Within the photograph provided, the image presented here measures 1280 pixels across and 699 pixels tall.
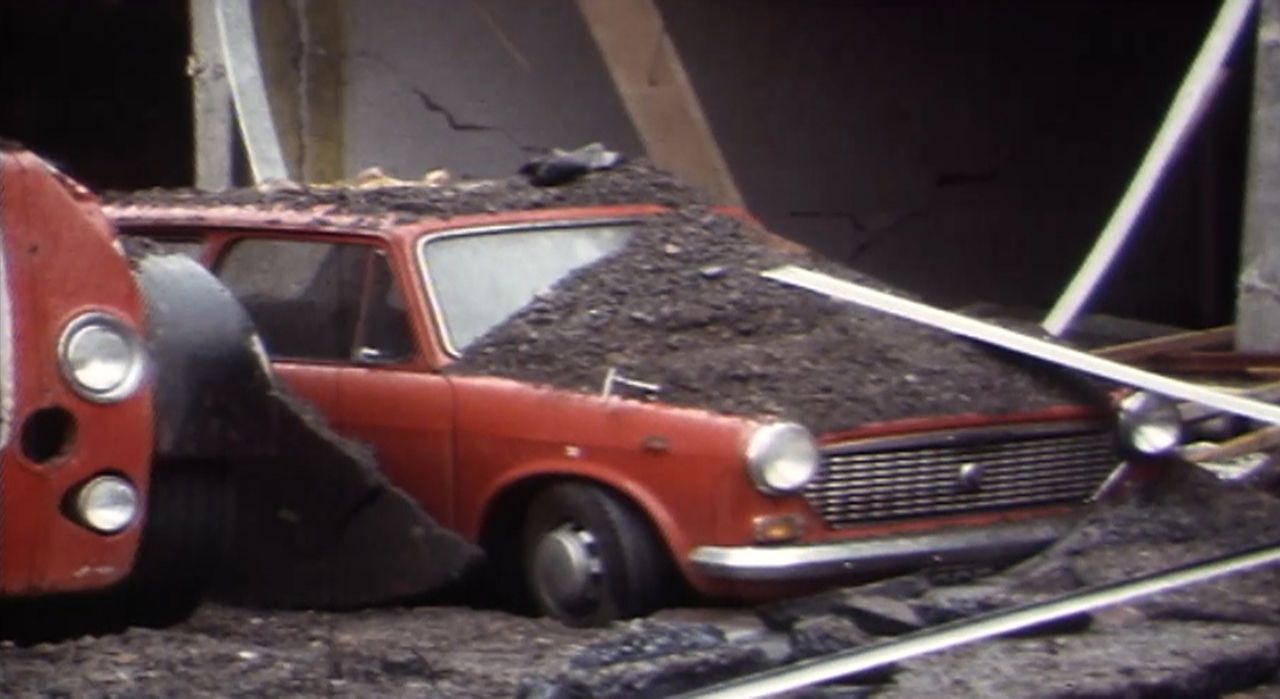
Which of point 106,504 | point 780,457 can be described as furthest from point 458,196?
point 106,504

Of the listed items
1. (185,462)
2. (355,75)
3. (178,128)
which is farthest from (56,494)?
(178,128)

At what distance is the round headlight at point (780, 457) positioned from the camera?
6.26m

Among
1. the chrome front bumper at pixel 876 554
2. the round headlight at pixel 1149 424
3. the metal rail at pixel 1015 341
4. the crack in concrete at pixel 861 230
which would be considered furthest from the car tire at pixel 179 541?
the crack in concrete at pixel 861 230

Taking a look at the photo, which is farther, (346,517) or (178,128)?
(178,128)

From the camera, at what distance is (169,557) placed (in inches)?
222

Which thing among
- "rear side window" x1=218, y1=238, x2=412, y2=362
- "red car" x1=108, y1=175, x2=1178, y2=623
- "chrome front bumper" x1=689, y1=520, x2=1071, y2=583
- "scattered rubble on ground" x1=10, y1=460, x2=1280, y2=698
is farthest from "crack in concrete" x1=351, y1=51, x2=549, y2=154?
"chrome front bumper" x1=689, y1=520, x2=1071, y2=583

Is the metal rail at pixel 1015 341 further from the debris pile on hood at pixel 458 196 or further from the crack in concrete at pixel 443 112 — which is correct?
the crack in concrete at pixel 443 112

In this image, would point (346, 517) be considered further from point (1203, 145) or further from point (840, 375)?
point (1203, 145)

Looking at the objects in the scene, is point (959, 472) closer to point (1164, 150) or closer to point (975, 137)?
point (1164, 150)

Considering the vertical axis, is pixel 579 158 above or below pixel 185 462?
above

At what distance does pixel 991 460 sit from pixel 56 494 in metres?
2.93

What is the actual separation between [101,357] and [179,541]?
27.8 inches

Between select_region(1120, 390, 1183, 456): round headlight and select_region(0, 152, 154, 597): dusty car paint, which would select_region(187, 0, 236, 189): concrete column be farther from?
select_region(0, 152, 154, 597): dusty car paint

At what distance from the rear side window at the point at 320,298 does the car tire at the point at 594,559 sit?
2.76 feet
